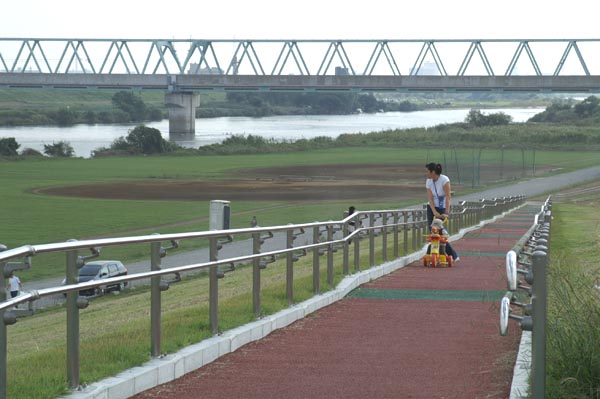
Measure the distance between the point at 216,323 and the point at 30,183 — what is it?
64.4 metres

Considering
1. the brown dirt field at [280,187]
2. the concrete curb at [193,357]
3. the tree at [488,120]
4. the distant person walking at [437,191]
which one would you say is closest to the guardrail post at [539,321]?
the concrete curb at [193,357]

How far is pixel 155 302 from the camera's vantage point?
852 cm

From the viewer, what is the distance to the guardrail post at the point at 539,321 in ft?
20.2

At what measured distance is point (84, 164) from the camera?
95.6 meters

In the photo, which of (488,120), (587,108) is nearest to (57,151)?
(488,120)

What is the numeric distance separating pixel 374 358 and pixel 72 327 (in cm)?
286

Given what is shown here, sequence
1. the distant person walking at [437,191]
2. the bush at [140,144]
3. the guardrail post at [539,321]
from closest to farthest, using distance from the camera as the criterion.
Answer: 1. the guardrail post at [539,321]
2. the distant person walking at [437,191]
3. the bush at [140,144]

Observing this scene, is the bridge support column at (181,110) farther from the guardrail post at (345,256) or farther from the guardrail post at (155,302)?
the guardrail post at (155,302)

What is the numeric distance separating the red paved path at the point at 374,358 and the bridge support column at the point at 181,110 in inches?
4968

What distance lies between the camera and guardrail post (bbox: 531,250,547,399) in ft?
20.2

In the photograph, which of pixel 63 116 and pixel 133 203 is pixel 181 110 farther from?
pixel 133 203

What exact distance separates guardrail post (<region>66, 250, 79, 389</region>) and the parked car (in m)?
0.08

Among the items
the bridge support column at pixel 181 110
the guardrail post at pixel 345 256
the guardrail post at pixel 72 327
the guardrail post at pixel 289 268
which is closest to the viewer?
the guardrail post at pixel 72 327

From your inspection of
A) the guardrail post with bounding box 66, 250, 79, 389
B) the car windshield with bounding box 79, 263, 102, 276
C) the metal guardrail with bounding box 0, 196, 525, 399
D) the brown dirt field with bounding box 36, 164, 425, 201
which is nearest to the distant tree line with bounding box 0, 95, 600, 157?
the brown dirt field with bounding box 36, 164, 425, 201
